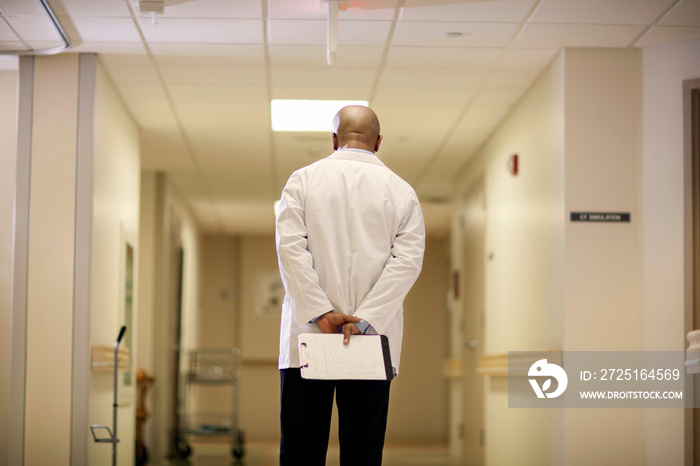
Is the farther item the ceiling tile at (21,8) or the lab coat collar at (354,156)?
the ceiling tile at (21,8)

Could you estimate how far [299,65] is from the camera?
16.6 ft

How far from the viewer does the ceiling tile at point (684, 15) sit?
401 centimetres

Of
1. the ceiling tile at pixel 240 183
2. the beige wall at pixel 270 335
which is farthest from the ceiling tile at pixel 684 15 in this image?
the beige wall at pixel 270 335

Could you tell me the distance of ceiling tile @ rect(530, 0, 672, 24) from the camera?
4.02 metres

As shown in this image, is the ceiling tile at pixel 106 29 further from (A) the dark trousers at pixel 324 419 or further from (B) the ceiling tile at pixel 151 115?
(A) the dark trousers at pixel 324 419

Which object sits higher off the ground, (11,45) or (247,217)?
(11,45)

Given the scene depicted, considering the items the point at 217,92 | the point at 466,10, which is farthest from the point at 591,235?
the point at 217,92

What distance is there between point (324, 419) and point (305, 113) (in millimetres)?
3940

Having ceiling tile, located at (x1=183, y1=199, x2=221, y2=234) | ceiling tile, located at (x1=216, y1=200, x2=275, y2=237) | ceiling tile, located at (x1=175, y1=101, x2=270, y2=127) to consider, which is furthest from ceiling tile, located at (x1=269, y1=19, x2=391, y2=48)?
ceiling tile, located at (x1=216, y1=200, x2=275, y2=237)

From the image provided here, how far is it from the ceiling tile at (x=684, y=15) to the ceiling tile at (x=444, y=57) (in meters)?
0.91

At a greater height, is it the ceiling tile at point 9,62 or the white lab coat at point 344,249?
the ceiling tile at point 9,62

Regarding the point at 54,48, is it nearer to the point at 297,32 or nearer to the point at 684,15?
the point at 297,32

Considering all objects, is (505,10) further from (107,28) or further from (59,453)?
(59,453)

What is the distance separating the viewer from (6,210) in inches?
198
